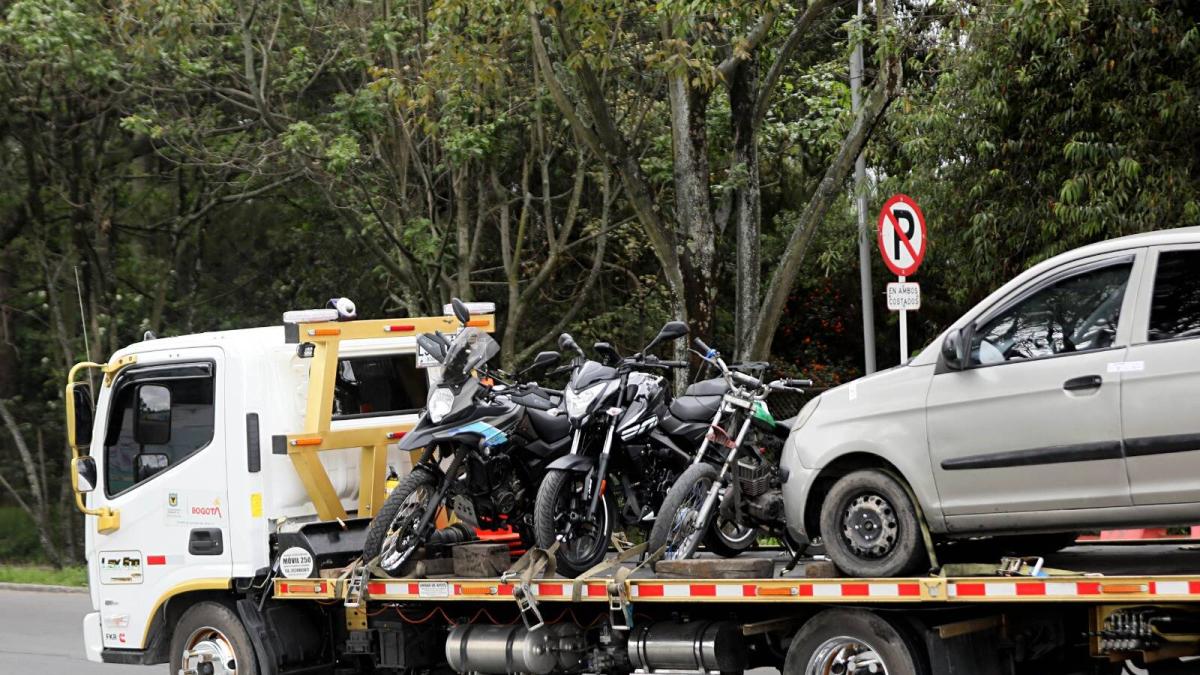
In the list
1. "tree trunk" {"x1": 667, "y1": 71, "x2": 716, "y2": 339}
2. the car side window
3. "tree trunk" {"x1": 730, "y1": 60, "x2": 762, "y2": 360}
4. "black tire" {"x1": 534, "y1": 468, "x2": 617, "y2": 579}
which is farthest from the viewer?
"tree trunk" {"x1": 730, "y1": 60, "x2": 762, "y2": 360}

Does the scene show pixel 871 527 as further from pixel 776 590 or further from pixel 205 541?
pixel 205 541

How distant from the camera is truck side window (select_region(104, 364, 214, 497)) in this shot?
31.3 ft

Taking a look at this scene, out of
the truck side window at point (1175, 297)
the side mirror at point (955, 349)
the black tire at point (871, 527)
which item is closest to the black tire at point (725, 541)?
the black tire at point (871, 527)

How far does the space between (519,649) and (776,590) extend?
1.82m

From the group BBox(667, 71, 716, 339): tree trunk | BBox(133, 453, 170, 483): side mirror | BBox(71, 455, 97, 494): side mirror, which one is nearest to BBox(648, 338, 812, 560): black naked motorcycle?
BBox(133, 453, 170, 483): side mirror

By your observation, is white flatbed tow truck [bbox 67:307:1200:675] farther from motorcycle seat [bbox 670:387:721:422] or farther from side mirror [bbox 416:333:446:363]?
motorcycle seat [bbox 670:387:721:422]

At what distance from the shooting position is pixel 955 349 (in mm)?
7086

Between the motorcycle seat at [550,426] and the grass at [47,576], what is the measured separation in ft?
35.7

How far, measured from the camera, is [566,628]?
8.52 m

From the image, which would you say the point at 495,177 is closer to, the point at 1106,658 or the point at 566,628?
the point at 566,628

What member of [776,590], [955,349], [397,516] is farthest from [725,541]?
[955,349]

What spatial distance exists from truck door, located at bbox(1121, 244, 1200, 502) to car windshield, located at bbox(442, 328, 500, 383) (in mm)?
3833

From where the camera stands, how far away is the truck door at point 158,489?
945 centimetres

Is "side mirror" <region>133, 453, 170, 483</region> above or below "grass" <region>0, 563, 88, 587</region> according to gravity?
above
